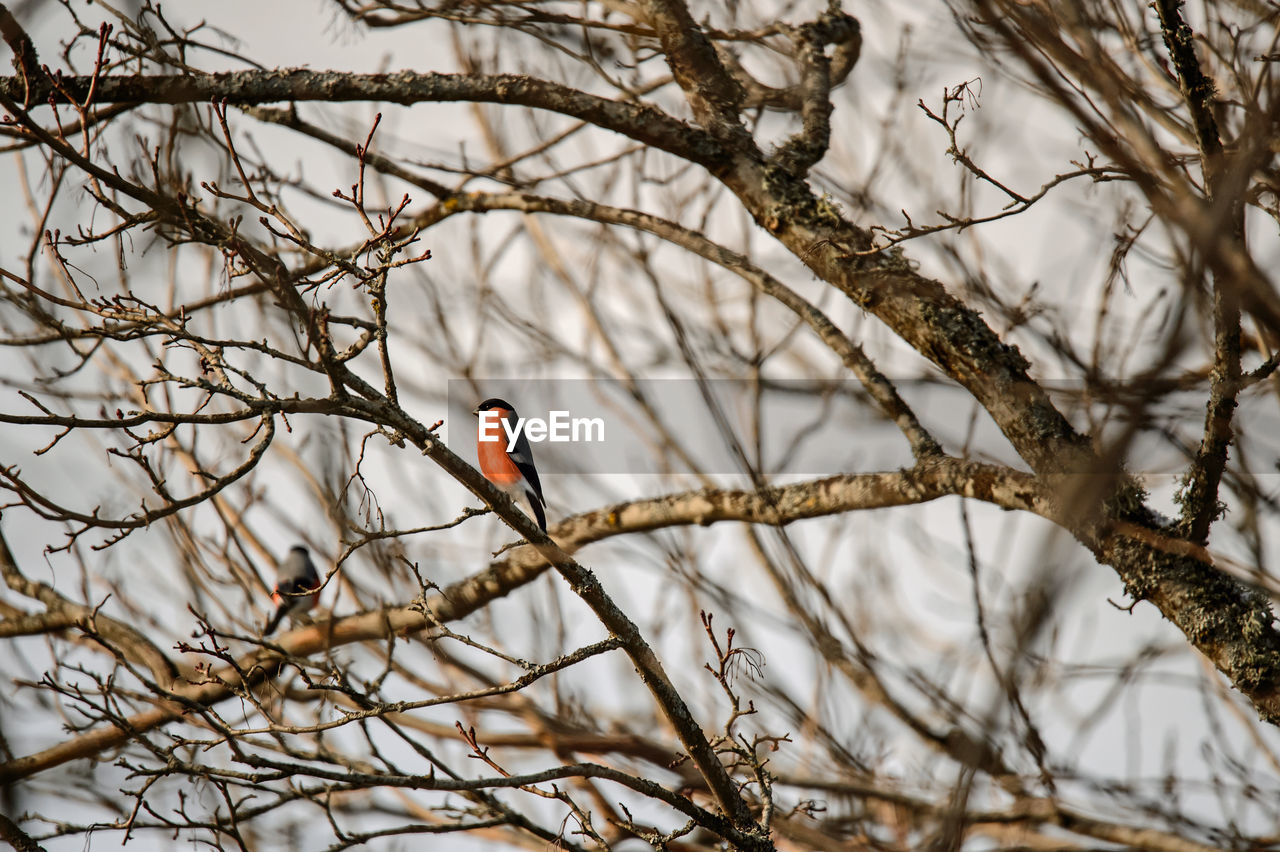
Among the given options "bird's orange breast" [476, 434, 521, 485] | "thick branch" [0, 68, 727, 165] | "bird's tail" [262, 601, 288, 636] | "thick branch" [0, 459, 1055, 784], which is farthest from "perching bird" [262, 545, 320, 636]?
"thick branch" [0, 68, 727, 165]

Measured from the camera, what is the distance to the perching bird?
4.39 meters

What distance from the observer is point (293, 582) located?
4.72 meters

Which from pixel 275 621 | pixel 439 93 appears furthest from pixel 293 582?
pixel 439 93

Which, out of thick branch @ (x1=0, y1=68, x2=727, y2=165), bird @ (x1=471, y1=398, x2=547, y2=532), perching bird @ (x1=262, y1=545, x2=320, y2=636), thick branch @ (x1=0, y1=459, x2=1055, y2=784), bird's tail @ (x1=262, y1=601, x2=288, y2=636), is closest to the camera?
thick branch @ (x1=0, y1=459, x2=1055, y2=784)

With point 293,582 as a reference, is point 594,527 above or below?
below

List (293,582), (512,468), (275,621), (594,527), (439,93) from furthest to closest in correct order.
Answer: (293,582) < (275,621) < (512,468) < (594,527) < (439,93)

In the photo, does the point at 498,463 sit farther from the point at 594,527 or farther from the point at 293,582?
the point at 293,582

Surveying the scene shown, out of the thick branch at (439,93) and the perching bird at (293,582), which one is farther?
the perching bird at (293,582)

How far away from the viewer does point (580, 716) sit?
4.17 m

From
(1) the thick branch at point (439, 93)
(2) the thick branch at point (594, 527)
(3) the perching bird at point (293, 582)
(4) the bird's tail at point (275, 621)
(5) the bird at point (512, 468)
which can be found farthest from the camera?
(3) the perching bird at point (293, 582)

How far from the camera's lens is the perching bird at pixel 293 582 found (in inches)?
173

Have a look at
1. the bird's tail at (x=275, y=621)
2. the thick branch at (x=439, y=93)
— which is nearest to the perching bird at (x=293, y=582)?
the bird's tail at (x=275, y=621)

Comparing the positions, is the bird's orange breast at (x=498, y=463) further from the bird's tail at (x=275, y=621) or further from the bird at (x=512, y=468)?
the bird's tail at (x=275, y=621)

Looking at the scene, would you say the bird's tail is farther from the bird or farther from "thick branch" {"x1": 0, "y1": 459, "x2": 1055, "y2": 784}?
the bird
